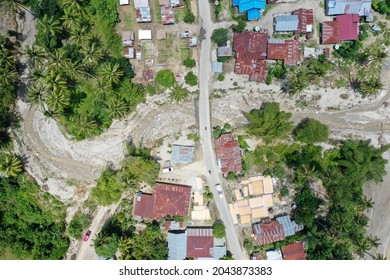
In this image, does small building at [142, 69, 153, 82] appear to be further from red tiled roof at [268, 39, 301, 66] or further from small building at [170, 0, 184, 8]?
red tiled roof at [268, 39, 301, 66]

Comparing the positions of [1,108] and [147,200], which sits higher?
[1,108]

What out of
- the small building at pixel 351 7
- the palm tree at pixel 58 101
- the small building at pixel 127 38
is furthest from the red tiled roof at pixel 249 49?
the palm tree at pixel 58 101

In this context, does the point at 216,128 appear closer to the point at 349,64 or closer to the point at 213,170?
the point at 213,170

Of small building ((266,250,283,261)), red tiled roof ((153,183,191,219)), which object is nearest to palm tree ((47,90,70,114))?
red tiled roof ((153,183,191,219))

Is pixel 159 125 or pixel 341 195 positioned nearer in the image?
pixel 341 195

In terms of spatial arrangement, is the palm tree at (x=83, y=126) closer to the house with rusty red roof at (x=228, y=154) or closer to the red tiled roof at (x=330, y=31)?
the house with rusty red roof at (x=228, y=154)

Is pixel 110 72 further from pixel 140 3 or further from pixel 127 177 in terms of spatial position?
pixel 127 177

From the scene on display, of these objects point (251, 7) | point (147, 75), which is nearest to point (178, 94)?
point (147, 75)

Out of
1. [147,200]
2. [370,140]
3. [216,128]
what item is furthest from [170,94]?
[370,140]
